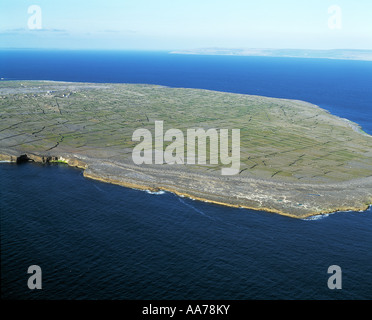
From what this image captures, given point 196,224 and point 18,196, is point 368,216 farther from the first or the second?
point 18,196

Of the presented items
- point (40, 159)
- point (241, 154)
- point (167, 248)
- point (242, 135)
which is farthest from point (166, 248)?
point (242, 135)

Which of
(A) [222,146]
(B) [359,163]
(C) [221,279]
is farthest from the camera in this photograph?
(A) [222,146]

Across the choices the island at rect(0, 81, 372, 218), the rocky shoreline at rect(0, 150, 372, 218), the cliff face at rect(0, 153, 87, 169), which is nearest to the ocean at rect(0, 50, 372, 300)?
the rocky shoreline at rect(0, 150, 372, 218)

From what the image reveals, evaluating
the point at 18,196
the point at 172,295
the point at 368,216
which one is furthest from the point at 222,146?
the point at 172,295

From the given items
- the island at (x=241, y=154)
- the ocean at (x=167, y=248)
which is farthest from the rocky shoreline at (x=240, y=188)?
the ocean at (x=167, y=248)

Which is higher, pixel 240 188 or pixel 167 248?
pixel 240 188

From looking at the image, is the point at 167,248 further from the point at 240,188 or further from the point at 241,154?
the point at 241,154
